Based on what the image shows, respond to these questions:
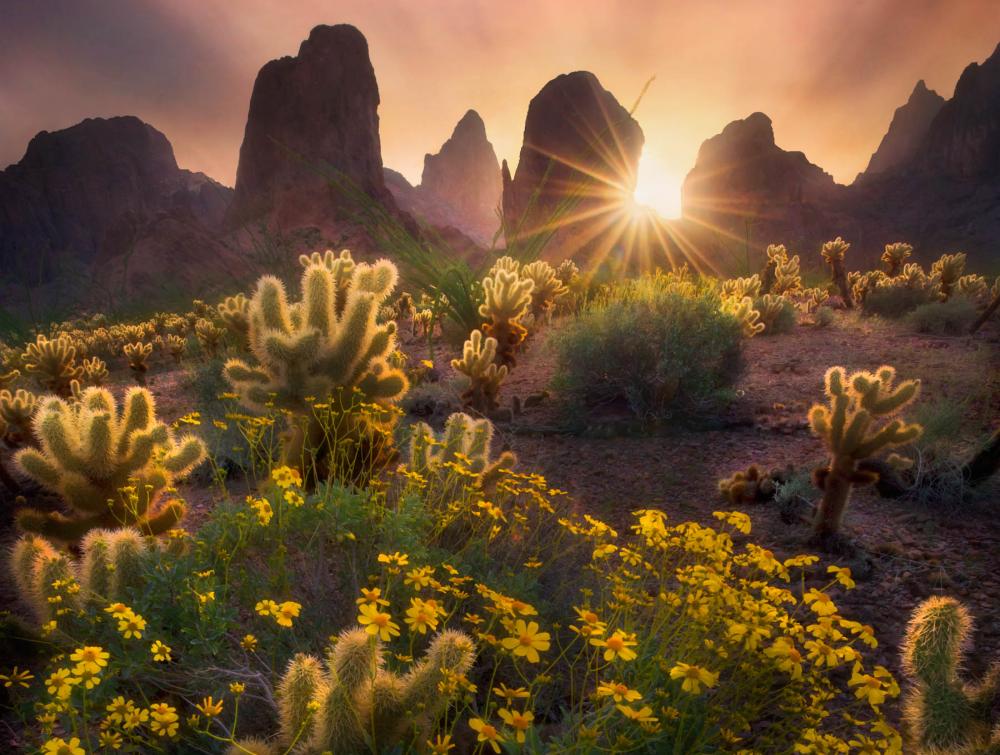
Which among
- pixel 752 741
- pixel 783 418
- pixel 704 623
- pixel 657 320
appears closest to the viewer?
pixel 704 623

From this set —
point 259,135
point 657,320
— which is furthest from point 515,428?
point 259,135

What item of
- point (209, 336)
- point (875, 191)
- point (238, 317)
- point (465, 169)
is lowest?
point (209, 336)

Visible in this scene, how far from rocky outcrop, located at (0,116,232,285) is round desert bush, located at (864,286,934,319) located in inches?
2910

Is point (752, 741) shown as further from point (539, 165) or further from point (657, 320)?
point (539, 165)

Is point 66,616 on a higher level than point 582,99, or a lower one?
lower

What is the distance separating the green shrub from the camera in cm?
997

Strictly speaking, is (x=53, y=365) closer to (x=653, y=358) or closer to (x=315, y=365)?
(x=315, y=365)

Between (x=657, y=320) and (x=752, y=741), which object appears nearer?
(x=752, y=741)

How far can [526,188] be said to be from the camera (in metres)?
59.2

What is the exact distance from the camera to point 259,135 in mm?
62875

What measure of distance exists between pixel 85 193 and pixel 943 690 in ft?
347

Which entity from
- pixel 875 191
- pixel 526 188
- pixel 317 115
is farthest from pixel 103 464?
pixel 875 191

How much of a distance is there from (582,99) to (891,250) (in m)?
54.3

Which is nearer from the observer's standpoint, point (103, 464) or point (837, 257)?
point (103, 464)
